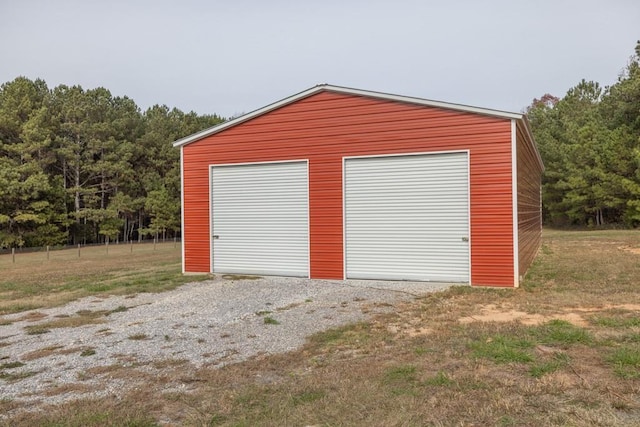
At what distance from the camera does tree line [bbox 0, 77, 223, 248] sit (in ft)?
93.9

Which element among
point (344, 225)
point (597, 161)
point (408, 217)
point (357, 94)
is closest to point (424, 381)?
point (408, 217)

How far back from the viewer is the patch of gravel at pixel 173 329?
168 inches

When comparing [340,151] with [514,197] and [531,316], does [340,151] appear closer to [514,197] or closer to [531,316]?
[514,197]

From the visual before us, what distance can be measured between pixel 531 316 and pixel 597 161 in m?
28.3

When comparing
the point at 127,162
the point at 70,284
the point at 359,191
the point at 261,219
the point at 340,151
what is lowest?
the point at 70,284

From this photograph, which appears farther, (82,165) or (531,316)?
(82,165)

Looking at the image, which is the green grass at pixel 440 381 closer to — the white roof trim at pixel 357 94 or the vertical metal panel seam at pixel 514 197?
the vertical metal panel seam at pixel 514 197

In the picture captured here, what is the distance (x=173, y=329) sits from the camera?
6039 mm

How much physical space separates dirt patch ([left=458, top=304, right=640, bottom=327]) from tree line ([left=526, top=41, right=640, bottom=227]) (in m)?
23.0

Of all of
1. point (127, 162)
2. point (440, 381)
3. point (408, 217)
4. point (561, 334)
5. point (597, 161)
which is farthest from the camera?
point (127, 162)

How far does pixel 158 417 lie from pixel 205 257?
27.0 feet

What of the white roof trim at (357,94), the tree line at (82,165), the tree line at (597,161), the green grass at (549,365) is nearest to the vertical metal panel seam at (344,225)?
the white roof trim at (357,94)

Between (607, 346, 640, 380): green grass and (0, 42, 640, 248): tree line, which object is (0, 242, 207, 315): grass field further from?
(0, 42, 640, 248): tree line

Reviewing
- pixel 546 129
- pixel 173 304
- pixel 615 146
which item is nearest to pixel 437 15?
pixel 173 304
